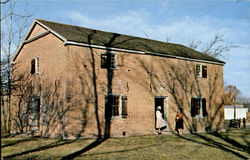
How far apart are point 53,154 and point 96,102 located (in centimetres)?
606

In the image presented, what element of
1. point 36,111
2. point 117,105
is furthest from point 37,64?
point 117,105

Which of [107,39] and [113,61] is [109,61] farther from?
[107,39]

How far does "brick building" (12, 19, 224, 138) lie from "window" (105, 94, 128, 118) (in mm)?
63

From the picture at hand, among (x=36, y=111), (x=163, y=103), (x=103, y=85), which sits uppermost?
(x=103, y=85)

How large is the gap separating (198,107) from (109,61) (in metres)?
8.91

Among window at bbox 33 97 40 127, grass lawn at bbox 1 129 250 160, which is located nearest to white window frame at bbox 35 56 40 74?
window at bbox 33 97 40 127

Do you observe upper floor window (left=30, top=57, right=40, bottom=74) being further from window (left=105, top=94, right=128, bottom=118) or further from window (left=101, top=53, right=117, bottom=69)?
window (left=105, top=94, right=128, bottom=118)

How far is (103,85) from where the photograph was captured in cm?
1783

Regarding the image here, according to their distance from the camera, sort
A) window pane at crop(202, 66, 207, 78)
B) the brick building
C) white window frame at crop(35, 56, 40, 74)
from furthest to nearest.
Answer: window pane at crop(202, 66, 207, 78)
white window frame at crop(35, 56, 40, 74)
the brick building

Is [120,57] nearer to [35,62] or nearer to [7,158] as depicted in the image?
[35,62]

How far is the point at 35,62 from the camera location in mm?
20062

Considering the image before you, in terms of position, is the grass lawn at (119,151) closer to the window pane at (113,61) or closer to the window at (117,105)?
the window at (117,105)

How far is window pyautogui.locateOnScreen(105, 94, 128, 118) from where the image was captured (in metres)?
18.0

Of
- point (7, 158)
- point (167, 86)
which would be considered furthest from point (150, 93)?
point (7, 158)
